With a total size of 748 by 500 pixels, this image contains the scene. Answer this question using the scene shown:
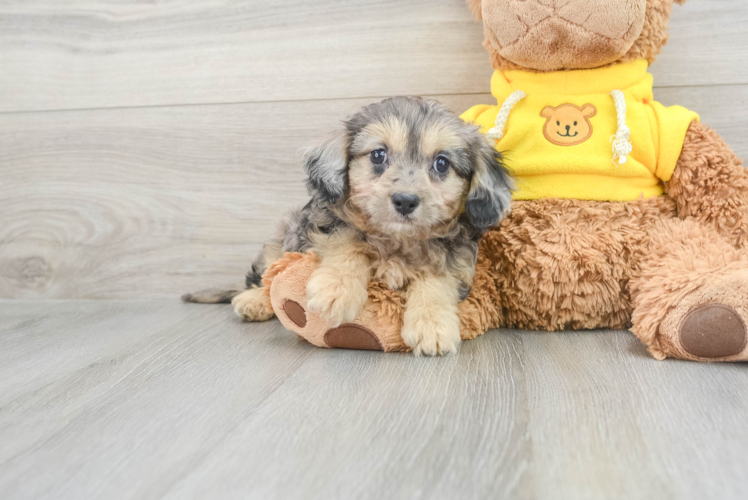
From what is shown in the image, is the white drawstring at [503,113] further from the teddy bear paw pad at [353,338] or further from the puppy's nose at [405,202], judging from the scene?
the teddy bear paw pad at [353,338]

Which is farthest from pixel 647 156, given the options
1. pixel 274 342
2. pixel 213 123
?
pixel 213 123

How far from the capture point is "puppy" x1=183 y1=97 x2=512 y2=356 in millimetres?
1405

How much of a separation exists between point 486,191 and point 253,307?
907 millimetres

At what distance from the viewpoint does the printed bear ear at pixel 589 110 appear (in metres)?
1.65

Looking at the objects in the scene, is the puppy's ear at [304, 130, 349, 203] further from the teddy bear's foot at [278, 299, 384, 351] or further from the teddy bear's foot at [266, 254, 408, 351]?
the teddy bear's foot at [278, 299, 384, 351]

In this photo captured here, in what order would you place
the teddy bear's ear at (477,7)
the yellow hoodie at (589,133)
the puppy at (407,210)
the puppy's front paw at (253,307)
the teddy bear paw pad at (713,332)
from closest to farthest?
1. the teddy bear paw pad at (713,332)
2. the puppy at (407,210)
3. the yellow hoodie at (589,133)
4. the teddy bear's ear at (477,7)
5. the puppy's front paw at (253,307)

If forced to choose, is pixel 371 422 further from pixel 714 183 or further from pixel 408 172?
pixel 714 183

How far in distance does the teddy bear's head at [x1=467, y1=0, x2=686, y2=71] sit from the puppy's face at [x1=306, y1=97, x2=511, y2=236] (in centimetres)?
29

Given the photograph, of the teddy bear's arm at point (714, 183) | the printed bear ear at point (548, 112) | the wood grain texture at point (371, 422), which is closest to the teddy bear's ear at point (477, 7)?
the printed bear ear at point (548, 112)

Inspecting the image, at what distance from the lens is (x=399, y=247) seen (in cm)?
158

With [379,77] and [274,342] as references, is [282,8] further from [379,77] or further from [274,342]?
[274,342]

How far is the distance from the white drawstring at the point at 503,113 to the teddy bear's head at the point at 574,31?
0.09 metres

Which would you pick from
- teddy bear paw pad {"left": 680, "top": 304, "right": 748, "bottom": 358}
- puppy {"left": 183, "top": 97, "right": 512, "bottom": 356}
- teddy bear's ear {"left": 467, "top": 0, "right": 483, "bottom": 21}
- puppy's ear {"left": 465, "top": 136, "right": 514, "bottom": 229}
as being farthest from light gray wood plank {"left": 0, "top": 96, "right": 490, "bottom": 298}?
teddy bear paw pad {"left": 680, "top": 304, "right": 748, "bottom": 358}

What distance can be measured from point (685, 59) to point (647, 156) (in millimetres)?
597
